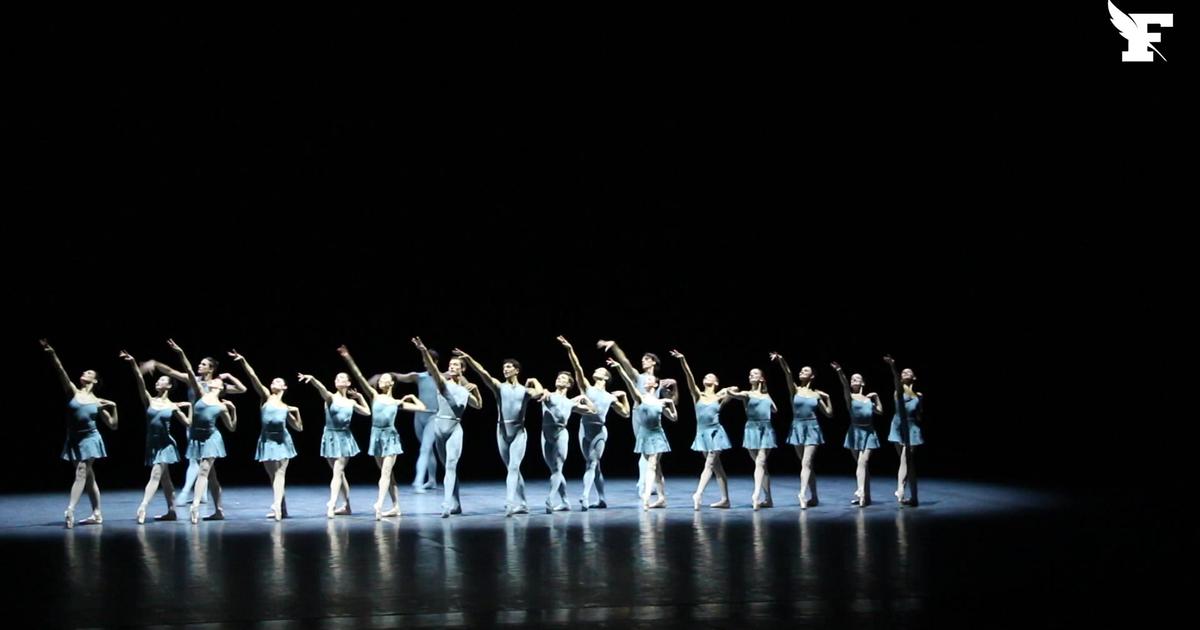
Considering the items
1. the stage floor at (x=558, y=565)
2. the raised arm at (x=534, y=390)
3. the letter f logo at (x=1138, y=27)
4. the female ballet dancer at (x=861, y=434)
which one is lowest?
the stage floor at (x=558, y=565)

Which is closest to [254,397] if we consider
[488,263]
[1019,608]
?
[488,263]

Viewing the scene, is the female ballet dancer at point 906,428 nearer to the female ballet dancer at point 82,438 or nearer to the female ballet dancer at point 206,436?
the female ballet dancer at point 206,436

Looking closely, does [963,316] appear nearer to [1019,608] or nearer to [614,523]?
[614,523]

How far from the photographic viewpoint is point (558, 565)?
26.3 ft

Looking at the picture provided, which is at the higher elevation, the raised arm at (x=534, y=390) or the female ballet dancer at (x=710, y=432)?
the raised arm at (x=534, y=390)

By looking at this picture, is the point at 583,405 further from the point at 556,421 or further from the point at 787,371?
the point at 787,371

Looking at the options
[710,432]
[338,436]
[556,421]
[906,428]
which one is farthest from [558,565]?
[906,428]

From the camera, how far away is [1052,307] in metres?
16.6

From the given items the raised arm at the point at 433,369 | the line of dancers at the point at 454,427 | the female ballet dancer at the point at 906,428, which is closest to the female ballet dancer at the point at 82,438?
the line of dancers at the point at 454,427

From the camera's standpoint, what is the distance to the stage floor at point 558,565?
6.38m

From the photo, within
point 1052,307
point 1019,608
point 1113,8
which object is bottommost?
point 1019,608

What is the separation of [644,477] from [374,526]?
10.0ft

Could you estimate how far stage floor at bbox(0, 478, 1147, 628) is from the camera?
6379mm

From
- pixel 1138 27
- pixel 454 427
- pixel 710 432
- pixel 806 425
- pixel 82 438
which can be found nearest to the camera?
pixel 82 438
